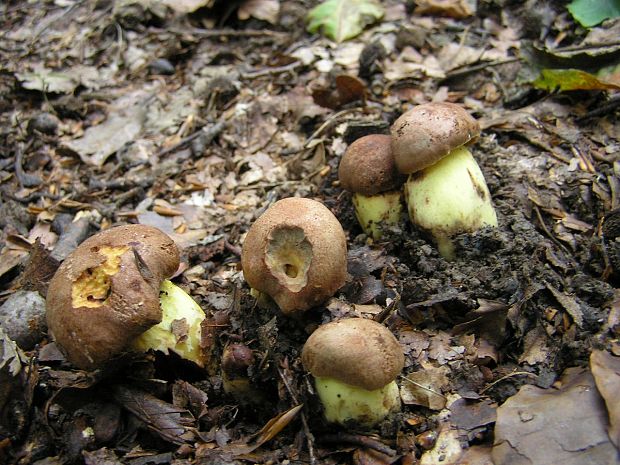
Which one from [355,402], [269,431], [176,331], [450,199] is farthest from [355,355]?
[450,199]

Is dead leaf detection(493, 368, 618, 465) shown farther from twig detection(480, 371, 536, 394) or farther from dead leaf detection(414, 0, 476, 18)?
dead leaf detection(414, 0, 476, 18)

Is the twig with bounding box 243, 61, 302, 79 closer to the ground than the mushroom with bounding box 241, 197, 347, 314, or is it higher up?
closer to the ground

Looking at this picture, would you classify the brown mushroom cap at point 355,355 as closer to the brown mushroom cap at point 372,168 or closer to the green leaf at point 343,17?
the brown mushroom cap at point 372,168

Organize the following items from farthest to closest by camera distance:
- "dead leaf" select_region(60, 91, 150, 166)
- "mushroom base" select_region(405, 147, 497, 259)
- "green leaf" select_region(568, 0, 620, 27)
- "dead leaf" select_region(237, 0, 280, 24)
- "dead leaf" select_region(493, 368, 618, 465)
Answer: "dead leaf" select_region(237, 0, 280, 24) → "dead leaf" select_region(60, 91, 150, 166) → "green leaf" select_region(568, 0, 620, 27) → "mushroom base" select_region(405, 147, 497, 259) → "dead leaf" select_region(493, 368, 618, 465)

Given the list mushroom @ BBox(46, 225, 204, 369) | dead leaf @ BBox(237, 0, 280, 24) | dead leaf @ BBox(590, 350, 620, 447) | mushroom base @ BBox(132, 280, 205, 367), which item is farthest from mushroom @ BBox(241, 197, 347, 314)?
dead leaf @ BBox(237, 0, 280, 24)

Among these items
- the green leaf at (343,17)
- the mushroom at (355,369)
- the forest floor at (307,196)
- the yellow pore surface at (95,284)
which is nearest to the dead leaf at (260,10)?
the forest floor at (307,196)

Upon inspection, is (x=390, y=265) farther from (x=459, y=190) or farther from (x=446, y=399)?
(x=446, y=399)

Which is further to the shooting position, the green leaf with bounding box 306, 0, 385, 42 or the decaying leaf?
the green leaf with bounding box 306, 0, 385, 42

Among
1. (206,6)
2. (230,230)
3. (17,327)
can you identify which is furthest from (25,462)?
(206,6)
